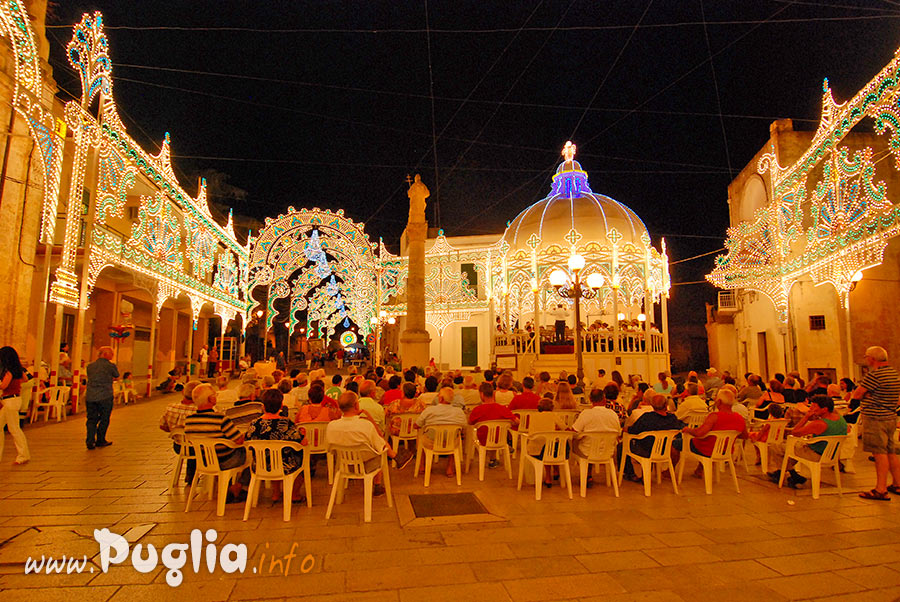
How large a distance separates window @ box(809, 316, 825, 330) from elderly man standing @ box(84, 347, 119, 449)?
19452 mm

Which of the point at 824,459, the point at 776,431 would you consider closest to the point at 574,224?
the point at 776,431

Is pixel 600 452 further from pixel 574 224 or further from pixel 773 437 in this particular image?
pixel 574 224

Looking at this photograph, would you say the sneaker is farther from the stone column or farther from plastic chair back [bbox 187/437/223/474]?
the stone column

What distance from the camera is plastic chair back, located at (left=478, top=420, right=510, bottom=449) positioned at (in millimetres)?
6266

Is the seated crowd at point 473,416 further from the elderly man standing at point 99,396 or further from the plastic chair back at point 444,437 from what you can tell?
the elderly man standing at point 99,396

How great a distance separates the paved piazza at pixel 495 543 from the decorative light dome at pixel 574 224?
Answer: 521 inches

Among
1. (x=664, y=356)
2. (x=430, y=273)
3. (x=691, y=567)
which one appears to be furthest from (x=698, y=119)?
(x=691, y=567)

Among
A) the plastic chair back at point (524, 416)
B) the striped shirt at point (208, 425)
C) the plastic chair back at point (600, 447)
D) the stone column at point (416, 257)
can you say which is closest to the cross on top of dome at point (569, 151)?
the stone column at point (416, 257)

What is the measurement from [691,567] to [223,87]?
19.8 meters

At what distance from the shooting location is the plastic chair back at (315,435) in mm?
5324

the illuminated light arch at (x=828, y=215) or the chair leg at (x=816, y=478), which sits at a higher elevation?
the illuminated light arch at (x=828, y=215)

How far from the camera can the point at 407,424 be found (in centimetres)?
701

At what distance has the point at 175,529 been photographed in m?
4.37

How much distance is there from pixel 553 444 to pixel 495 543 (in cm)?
178
